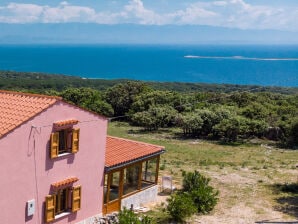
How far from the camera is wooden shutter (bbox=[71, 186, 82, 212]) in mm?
14109

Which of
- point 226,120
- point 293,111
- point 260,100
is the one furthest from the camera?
point 260,100

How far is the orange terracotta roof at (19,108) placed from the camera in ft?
39.3

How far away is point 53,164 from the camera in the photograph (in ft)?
43.1

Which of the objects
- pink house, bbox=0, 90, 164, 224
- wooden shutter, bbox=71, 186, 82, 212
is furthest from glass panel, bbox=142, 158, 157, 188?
wooden shutter, bbox=71, 186, 82, 212

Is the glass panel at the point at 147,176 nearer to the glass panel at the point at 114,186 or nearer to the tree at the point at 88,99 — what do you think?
the glass panel at the point at 114,186

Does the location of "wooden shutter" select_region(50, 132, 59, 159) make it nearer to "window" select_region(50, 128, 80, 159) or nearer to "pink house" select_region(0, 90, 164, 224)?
"pink house" select_region(0, 90, 164, 224)

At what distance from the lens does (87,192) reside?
1489 centimetres

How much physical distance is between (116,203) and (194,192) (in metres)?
3.46

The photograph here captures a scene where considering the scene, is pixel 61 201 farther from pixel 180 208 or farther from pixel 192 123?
pixel 192 123

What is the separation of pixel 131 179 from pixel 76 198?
387cm

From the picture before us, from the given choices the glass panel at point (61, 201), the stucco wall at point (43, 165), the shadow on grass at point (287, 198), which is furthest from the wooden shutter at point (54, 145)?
the shadow on grass at point (287, 198)

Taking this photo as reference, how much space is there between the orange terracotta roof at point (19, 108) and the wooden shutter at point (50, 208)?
272 centimetres

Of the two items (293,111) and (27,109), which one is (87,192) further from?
(293,111)

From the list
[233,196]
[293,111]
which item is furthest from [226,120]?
[233,196]
